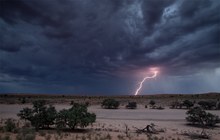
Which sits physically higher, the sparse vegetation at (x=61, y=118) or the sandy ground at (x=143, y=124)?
the sparse vegetation at (x=61, y=118)

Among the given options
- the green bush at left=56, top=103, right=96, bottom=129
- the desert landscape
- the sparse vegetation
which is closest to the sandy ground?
the desert landscape

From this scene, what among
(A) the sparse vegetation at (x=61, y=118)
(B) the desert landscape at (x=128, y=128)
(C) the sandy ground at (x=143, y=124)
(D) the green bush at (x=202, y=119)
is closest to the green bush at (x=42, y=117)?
(A) the sparse vegetation at (x=61, y=118)

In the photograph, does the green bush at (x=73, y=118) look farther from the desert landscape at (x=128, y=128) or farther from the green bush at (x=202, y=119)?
the green bush at (x=202, y=119)

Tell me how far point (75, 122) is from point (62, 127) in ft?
5.26

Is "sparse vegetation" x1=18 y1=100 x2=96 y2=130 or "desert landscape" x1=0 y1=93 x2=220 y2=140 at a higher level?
"sparse vegetation" x1=18 y1=100 x2=96 y2=130

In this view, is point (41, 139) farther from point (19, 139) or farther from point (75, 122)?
point (75, 122)

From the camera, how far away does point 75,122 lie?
26516 millimetres

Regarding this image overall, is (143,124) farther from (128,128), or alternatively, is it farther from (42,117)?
(42,117)

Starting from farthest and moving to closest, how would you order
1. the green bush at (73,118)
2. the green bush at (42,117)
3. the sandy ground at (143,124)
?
the green bush at (42,117), the green bush at (73,118), the sandy ground at (143,124)

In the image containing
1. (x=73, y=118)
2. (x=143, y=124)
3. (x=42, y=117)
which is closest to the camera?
(x=73, y=118)

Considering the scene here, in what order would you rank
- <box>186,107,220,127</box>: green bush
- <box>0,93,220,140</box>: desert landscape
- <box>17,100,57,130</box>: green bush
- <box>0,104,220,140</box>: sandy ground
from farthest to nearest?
<box>186,107,220,127</box>: green bush, <box>17,100,57,130</box>: green bush, <box>0,104,220,140</box>: sandy ground, <box>0,93,220,140</box>: desert landscape

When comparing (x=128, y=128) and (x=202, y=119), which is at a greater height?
(x=202, y=119)

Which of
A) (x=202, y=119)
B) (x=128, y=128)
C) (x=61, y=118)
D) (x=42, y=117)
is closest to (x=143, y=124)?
(x=128, y=128)

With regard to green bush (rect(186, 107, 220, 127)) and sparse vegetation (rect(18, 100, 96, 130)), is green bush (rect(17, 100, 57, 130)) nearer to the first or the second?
sparse vegetation (rect(18, 100, 96, 130))
